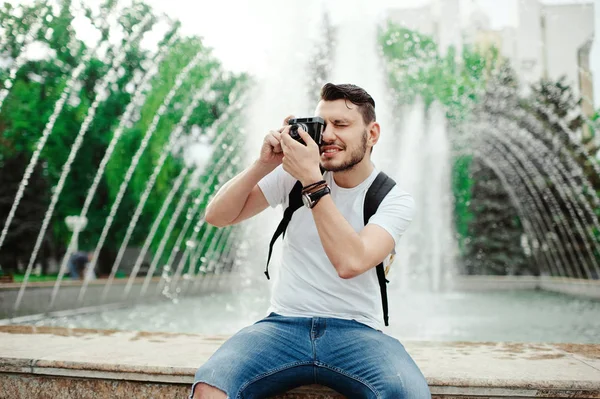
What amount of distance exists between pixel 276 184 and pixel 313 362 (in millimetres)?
839

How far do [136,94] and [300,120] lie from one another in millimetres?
21250

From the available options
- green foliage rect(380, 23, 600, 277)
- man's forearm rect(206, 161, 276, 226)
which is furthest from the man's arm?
green foliage rect(380, 23, 600, 277)

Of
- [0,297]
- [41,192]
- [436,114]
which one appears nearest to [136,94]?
[41,192]

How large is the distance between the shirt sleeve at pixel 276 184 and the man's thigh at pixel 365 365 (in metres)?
0.65

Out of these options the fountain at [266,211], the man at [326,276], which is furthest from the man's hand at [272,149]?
the fountain at [266,211]

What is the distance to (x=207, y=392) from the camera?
214 centimetres

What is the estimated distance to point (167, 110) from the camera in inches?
874

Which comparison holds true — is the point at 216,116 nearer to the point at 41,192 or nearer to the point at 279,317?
the point at 41,192

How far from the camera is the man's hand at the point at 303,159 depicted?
7.63 ft

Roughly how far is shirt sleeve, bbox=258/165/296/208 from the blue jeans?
0.59 metres

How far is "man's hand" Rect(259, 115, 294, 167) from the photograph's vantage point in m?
2.50

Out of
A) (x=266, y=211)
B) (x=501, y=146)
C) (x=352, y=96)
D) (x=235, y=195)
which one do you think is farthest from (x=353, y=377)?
(x=501, y=146)

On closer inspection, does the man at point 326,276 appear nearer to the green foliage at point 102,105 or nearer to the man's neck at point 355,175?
the man's neck at point 355,175

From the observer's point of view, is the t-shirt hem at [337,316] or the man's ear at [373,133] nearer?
the t-shirt hem at [337,316]
